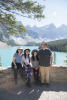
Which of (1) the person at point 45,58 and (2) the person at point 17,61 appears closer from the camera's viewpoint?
(2) the person at point 17,61

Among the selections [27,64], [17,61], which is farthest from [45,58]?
[17,61]

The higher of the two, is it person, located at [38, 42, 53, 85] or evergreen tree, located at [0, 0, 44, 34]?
evergreen tree, located at [0, 0, 44, 34]

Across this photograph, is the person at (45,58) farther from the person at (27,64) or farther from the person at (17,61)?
the person at (17,61)

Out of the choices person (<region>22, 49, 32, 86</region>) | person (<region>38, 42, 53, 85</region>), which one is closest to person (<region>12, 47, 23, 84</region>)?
person (<region>22, 49, 32, 86</region>)

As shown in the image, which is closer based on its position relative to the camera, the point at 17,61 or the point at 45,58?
the point at 17,61

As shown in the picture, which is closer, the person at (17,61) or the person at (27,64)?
the person at (17,61)

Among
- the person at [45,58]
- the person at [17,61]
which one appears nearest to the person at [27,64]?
the person at [17,61]

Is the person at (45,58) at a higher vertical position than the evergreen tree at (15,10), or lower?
lower

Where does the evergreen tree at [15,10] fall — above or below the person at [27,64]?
above

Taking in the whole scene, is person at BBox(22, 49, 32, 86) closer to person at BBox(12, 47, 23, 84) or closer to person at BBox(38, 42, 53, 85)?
person at BBox(12, 47, 23, 84)

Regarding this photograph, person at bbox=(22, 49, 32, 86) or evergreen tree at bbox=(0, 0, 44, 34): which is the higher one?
evergreen tree at bbox=(0, 0, 44, 34)

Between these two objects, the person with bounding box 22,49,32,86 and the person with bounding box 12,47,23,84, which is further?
the person with bounding box 22,49,32,86

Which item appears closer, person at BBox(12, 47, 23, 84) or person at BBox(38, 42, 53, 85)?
person at BBox(12, 47, 23, 84)

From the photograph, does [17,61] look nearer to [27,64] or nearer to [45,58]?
[27,64]
